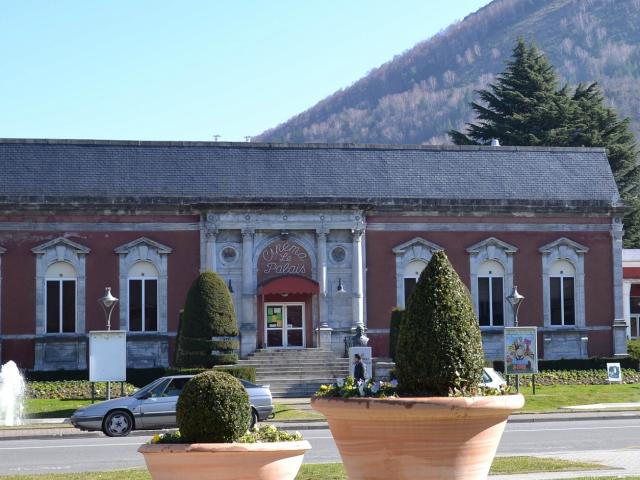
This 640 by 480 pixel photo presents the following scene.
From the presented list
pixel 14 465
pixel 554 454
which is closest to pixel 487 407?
pixel 554 454

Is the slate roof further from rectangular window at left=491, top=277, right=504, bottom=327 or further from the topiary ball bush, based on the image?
the topiary ball bush

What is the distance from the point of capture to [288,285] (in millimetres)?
42938

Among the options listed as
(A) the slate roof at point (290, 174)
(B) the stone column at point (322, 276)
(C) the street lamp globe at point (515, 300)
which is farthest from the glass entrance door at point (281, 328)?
(C) the street lamp globe at point (515, 300)

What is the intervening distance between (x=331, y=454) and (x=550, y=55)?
176 m

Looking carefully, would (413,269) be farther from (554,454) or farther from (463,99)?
(463,99)

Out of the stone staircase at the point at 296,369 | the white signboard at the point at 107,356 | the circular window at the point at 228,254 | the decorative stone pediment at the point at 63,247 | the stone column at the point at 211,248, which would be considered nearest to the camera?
the white signboard at the point at 107,356

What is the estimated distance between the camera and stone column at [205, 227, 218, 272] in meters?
42.6

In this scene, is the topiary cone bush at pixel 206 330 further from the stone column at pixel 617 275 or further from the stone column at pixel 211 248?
the stone column at pixel 617 275

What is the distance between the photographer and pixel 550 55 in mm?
191250

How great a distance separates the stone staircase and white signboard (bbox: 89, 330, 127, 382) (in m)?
6.77

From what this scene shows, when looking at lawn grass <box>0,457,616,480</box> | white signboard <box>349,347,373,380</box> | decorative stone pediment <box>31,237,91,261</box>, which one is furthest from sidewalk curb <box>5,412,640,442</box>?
decorative stone pediment <box>31,237,91,261</box>

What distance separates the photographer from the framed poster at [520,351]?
3688 centimetres

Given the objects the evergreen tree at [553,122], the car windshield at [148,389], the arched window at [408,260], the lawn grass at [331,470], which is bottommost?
the lawn grass at [331,470]

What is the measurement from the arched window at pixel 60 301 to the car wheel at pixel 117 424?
51.1 feet
